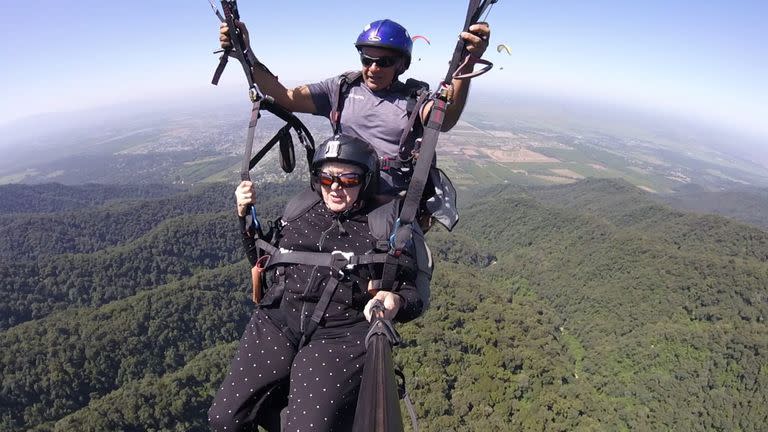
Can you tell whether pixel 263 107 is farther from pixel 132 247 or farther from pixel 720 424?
pixel 132 247

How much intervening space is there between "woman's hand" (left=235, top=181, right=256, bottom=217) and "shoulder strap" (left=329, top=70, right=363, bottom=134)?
1.01 metres

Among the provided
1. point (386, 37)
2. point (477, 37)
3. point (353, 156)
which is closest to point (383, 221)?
point (353, 156)

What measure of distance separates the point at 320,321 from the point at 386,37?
7.89ft

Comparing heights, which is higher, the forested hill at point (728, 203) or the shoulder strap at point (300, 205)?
the shoulder strap at point (300, 205)

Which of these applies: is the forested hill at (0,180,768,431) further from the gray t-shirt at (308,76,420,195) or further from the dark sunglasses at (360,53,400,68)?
the dark sunglasses at (360,53,400,68)

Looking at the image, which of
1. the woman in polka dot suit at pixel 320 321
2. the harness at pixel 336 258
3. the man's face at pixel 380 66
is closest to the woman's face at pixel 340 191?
the woman in polka dot suit at pixel 320 321

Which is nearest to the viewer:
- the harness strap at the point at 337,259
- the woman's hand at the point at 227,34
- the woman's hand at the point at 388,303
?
the woman's hand at the point at 388,303

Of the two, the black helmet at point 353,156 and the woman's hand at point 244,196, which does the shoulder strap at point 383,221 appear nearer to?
the black helmet at point 353,156

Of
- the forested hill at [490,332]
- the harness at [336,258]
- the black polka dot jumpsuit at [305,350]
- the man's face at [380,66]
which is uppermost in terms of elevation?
the man's face at [380,66]

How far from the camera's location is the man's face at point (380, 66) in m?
3.47

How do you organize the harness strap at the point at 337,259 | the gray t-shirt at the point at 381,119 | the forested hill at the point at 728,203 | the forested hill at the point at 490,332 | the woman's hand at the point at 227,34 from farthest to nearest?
the forested hill at the point at 728,203, the forested hill at the point at 490,332, the gray t-shirt at the point at 381,119, the woman's hand at the point at 227,34, the harness strap at the point at 337,259

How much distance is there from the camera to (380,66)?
3520 millimetres

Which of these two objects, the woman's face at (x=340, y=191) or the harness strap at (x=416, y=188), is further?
the woman's face at (x=340, y=191)

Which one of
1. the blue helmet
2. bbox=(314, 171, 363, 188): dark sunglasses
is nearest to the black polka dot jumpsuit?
bbox=(314, 171, 363, 188): dark sunglasses
